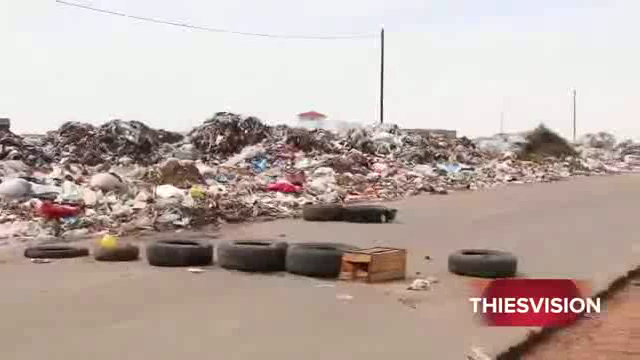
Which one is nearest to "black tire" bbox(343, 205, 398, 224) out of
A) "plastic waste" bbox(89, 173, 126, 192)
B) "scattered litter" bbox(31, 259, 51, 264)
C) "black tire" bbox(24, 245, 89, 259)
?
"plastic waste" bbox(89, 173, 126, 192)

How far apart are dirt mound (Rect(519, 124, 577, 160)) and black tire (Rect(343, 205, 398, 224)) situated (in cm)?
3881

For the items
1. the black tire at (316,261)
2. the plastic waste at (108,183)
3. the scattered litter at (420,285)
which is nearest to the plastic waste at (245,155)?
the plastic waste at (108,183)

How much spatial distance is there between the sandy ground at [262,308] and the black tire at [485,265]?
7.0 inches

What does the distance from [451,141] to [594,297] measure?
3671 cm

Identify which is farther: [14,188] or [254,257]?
[14,188]

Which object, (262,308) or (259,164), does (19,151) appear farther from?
(262,308)

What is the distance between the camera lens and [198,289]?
352 inches

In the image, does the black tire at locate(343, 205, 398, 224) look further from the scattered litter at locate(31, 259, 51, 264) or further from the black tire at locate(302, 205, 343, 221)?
the scattered litter at locate(31, 259, 51, 264)

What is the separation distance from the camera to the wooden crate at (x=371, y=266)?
9492 mm

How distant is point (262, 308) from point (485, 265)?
10.7ft

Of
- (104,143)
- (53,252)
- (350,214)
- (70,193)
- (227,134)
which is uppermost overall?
(227,134)

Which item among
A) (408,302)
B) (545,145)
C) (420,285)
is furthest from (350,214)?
(545,145)

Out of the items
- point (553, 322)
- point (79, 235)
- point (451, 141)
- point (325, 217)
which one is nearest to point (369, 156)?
point (451, 141)

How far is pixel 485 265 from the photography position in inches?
397
